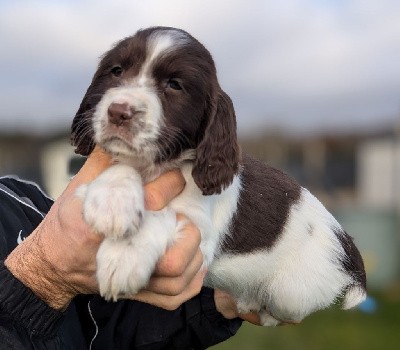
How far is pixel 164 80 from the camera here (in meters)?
3.90

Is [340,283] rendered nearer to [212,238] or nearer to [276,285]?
[276,285]

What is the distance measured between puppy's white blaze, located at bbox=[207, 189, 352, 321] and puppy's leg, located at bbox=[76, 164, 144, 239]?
1.34 metres

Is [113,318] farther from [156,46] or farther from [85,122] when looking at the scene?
[156,46]

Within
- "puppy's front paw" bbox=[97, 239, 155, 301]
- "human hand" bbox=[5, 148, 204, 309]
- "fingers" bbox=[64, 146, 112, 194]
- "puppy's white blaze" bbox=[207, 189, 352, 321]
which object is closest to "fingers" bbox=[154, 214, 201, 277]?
"human hand" bbox=[5, 148, 204, 309]

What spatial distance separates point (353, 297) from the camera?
5.18 meters

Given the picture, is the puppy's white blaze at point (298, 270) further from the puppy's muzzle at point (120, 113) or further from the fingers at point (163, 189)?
the puppy's muzzle at point (120, 113)

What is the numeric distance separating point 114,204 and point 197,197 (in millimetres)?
793

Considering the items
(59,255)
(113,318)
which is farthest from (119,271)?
(113,318)

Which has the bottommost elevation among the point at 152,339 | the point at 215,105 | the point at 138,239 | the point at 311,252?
the point at 152,339

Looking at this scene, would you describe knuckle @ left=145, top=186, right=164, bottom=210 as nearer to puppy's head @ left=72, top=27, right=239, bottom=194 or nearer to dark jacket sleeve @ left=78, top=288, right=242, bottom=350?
puppy's head @ left=72, top=27, right=239, bottom=194

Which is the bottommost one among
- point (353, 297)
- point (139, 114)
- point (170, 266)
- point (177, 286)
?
point (353, 297)

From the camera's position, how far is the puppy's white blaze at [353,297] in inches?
204

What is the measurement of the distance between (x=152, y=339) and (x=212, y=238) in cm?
94

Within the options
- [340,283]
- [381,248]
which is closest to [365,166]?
[381,248]
